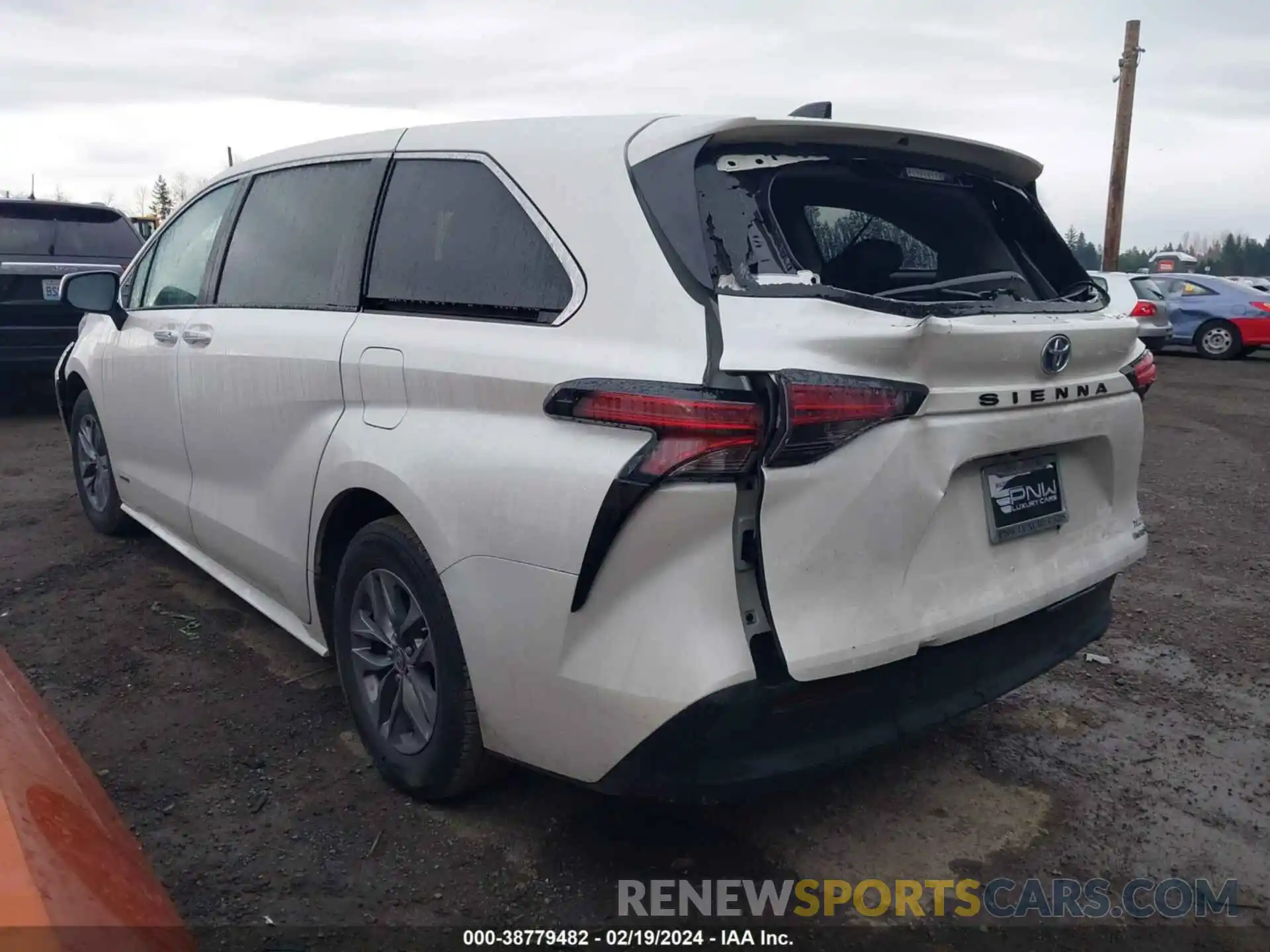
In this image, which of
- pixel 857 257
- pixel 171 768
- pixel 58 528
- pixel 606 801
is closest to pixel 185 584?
pixel 58 528

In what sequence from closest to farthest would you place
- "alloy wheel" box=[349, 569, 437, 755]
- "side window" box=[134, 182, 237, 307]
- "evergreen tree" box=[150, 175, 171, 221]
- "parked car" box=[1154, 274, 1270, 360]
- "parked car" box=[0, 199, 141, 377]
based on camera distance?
1. "alloy wheel" box=[349, 569, 437, 755]
2. "side window" box=[134, 182, 237, 307]
3. "parked car" box=[0, 199, 141, 377]
4. "parked car" box=[1154, 274, 1270, 360]
5. "evergreen tree" box=[150, 175, 171, 221]

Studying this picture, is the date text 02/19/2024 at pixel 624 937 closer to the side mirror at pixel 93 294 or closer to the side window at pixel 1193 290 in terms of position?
the side mirror at pixel 93 294

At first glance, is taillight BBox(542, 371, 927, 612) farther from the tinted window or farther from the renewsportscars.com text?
the tinted window

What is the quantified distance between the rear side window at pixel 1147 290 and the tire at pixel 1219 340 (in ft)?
2.90

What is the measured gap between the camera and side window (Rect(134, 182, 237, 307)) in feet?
12.9

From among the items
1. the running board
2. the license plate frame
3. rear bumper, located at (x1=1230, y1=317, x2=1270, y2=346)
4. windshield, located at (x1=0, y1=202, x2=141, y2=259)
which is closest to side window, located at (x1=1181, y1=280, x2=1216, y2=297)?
rear bumper, located at (x1=1230, y1=317, x2=1270, y2=346)

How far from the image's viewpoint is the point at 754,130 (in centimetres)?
234

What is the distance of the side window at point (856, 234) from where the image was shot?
2688mm

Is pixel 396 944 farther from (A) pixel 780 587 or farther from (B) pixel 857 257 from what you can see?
(B) pixel 857 257

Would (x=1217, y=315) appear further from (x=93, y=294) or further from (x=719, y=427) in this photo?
(x=719, y=427)

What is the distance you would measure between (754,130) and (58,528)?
15.5ft

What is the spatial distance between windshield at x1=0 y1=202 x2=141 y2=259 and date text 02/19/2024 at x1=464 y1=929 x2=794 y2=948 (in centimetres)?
854

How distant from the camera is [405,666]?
2.74 metres

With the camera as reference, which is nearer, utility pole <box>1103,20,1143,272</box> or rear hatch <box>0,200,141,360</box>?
rear hatch <box>0,200,141,360</box>
